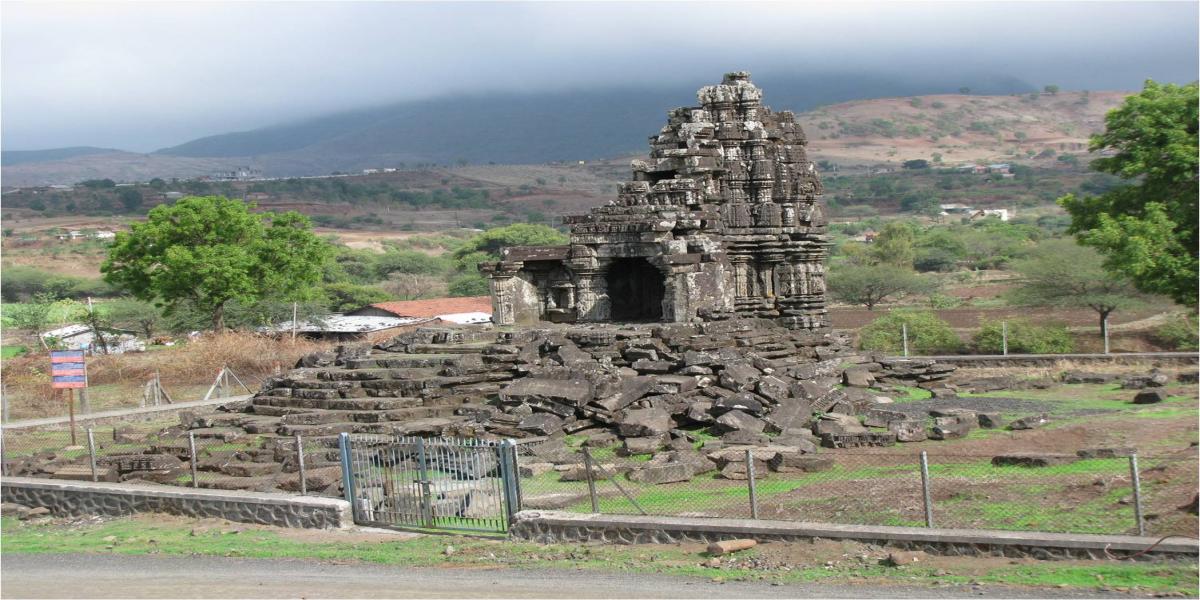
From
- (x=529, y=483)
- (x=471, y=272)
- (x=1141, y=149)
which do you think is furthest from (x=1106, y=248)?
(x=471, y=272)

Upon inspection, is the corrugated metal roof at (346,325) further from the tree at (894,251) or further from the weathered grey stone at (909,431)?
the tree at (894,251)

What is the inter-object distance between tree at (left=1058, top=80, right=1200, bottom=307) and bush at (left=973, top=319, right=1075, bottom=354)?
2.77 m

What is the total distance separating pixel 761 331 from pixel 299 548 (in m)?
13.1

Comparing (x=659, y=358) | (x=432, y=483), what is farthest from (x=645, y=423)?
(x=432, y=483)

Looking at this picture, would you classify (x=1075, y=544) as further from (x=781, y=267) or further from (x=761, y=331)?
(x=781, y=267)

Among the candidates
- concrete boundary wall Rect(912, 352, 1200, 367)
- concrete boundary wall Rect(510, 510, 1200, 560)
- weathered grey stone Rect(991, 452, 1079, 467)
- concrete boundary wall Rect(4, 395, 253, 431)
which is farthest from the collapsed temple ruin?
concrete boundary wall Rect(4, 395, 253, 431)

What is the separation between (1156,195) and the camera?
31.6 metres

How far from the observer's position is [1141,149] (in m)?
30.8

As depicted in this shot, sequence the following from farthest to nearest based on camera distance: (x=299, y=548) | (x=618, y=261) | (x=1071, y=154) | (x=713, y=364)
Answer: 1. (x=1071, y=154)
2. (x=618, y=261)
3. (x=713, y=364)
4. (x=299, y=548)

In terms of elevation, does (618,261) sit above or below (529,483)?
above

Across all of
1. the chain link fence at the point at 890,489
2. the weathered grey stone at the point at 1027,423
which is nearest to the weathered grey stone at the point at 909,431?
the chain link fence at the point at 890,489

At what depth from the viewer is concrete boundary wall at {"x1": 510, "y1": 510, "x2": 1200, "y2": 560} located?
11.1m

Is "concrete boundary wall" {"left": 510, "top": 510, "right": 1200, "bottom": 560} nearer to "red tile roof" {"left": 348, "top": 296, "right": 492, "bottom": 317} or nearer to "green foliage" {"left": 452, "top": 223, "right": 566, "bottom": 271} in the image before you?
"red tile roof" {"left": 348, "top": 296, "right": 492, "bottom": 317}

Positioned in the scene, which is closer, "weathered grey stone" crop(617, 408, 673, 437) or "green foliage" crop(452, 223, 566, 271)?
"weathered grey stone" crop(617, 408, 673, 437)
